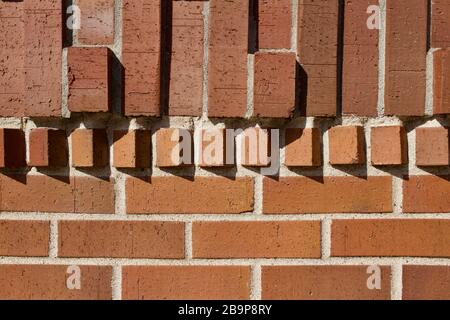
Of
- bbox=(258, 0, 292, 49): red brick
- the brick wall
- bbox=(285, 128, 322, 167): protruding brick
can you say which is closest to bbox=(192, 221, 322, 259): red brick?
the brick wall

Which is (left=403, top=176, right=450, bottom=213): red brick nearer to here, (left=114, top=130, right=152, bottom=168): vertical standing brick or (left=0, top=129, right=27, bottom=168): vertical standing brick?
(left=114, top=130, right=152, bottom=168): vertical standing brick

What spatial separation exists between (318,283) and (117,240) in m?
0.37

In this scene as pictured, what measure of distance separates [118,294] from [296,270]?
328 millimetres

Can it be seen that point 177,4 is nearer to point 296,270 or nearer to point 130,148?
point 130,148

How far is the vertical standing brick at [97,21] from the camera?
769 mm

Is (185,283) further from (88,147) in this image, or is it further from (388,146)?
(388,146)

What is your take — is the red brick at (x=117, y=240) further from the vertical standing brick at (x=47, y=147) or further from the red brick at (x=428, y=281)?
the red brick at (x=428, y=281)

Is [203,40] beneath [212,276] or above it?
above

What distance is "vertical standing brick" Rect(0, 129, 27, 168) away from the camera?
777 mm

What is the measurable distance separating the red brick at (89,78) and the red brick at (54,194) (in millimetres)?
139

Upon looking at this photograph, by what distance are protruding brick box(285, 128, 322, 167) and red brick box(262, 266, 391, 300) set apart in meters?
0.19

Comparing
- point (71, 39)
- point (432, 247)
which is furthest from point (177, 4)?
point (432, 247)

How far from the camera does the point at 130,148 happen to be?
30.6 inches

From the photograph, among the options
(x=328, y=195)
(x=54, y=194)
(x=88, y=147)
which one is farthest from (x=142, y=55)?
(x=328, y=195)
